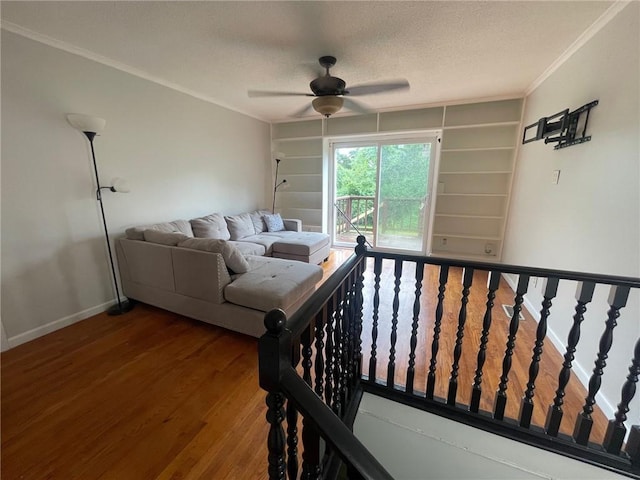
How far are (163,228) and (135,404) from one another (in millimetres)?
1854

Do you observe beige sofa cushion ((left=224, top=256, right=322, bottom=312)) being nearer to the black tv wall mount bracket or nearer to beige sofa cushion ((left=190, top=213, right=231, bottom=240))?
beige sofa cushion ((left=190, top=213, right=231, bottom=240))

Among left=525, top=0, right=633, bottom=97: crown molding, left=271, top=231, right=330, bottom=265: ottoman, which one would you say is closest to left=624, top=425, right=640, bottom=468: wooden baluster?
left=525, top=0, right=633, bottom=97: crown molding

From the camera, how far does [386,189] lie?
4.68m

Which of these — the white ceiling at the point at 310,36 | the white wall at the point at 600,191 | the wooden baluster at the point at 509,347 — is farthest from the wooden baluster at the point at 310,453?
the white ceiling at the point at 310,36

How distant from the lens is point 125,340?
→ 2201 mm

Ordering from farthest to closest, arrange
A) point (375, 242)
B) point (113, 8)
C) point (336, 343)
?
point (375, 242), point (113, 8), point (336, 343)

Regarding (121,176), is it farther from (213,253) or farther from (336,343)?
(336,343)

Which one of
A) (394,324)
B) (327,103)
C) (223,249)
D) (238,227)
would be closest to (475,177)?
(327,103)

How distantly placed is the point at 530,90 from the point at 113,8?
430 centimetres

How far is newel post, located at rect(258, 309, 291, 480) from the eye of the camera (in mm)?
674

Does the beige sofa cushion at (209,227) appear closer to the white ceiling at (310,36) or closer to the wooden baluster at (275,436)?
the white ceiling at (310,36)

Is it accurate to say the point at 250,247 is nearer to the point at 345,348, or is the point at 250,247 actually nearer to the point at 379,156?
the point at 345,348

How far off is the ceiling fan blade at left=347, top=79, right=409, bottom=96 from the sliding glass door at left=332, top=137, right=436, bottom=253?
2.30 meters

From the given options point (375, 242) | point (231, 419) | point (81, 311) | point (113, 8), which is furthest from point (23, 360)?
point (375, 242)
